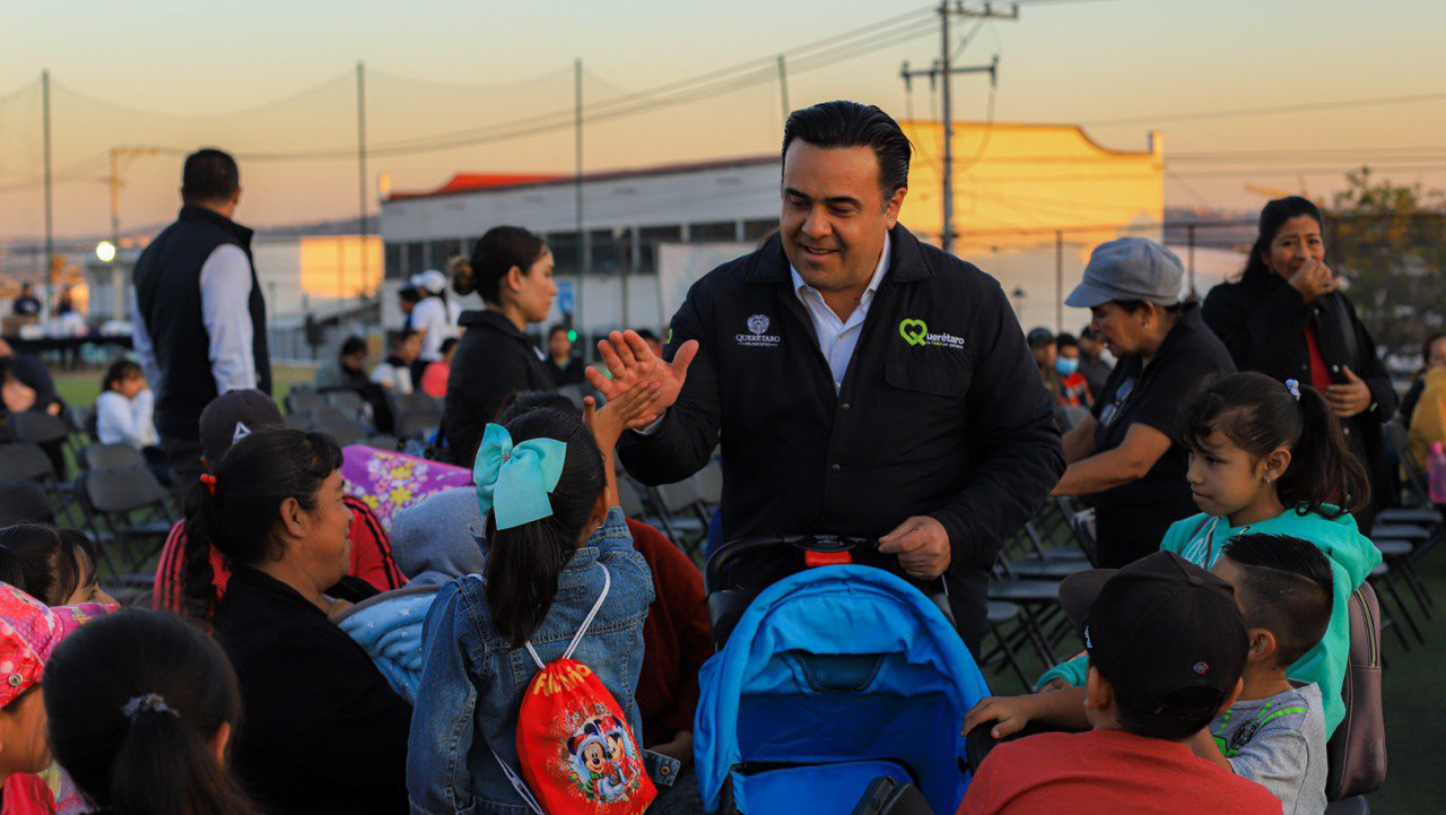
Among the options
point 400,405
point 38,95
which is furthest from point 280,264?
point 400,405

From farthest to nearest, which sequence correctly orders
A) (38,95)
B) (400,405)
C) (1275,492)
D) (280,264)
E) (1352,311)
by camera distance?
(280,264) < (38,95) < (400,405) < (1352,311) < (1275,492)

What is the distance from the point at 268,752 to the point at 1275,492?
2.16 meters

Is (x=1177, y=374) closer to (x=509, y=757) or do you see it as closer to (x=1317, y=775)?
(x=1317, y=775)

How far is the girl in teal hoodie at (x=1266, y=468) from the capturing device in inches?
115

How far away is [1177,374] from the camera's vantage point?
3.46 meters

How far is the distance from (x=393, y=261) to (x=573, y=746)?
45743 millimetres

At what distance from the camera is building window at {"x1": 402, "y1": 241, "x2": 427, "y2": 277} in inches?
1747

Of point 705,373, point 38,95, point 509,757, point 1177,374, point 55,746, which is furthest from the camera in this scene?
point 38,95

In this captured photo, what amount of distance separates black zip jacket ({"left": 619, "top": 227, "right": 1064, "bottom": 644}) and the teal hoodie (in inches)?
14.5

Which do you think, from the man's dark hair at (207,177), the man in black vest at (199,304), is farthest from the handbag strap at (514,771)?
the man's dark hair at (207,177)

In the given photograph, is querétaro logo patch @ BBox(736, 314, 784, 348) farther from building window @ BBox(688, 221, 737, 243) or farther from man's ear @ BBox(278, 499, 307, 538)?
building window @ BBox(688, 221, 737, 243)

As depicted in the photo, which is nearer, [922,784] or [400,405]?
[922,784]

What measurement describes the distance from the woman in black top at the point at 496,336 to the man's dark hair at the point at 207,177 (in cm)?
89

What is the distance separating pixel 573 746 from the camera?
7.26ft
